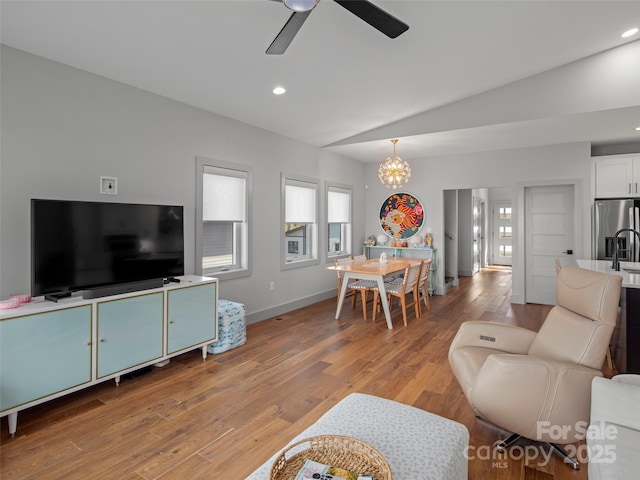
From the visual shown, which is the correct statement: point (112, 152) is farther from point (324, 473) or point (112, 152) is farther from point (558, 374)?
point (558, 374)

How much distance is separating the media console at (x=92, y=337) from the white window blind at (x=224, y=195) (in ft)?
3.43

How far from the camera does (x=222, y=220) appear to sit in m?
4.27

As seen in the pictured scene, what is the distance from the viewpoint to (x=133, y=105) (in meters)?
3.31

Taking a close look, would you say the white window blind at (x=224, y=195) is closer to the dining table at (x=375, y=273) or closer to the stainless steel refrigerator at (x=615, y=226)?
the dining table at (x=375, y=273)

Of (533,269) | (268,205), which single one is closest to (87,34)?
(268,205)

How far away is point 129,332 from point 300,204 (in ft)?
11.0

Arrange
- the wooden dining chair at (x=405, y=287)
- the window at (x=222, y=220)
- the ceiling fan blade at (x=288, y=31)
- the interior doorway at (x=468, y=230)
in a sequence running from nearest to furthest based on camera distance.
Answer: the ceiling fan blade at (x=288, y=31)
the window at (x=222, y=220)
the wooden dining chair at (x=405, y=287)
the interior doorway at (x=468, y=230)

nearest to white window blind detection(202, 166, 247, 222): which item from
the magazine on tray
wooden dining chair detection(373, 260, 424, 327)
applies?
wooden dining chair detection(373, 260, 424, 327)

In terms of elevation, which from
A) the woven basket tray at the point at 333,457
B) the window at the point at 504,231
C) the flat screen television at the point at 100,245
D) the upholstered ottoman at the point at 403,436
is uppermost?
the window at the point at 504,231

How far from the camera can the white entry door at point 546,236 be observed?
5.62 m

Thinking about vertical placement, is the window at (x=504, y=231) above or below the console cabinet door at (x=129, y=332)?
above

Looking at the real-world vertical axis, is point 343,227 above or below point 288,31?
below

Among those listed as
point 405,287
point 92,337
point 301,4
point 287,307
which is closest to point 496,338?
point 405,287

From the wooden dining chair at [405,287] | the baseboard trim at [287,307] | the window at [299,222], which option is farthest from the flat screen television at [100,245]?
the wooden dining chair at [405,287]
